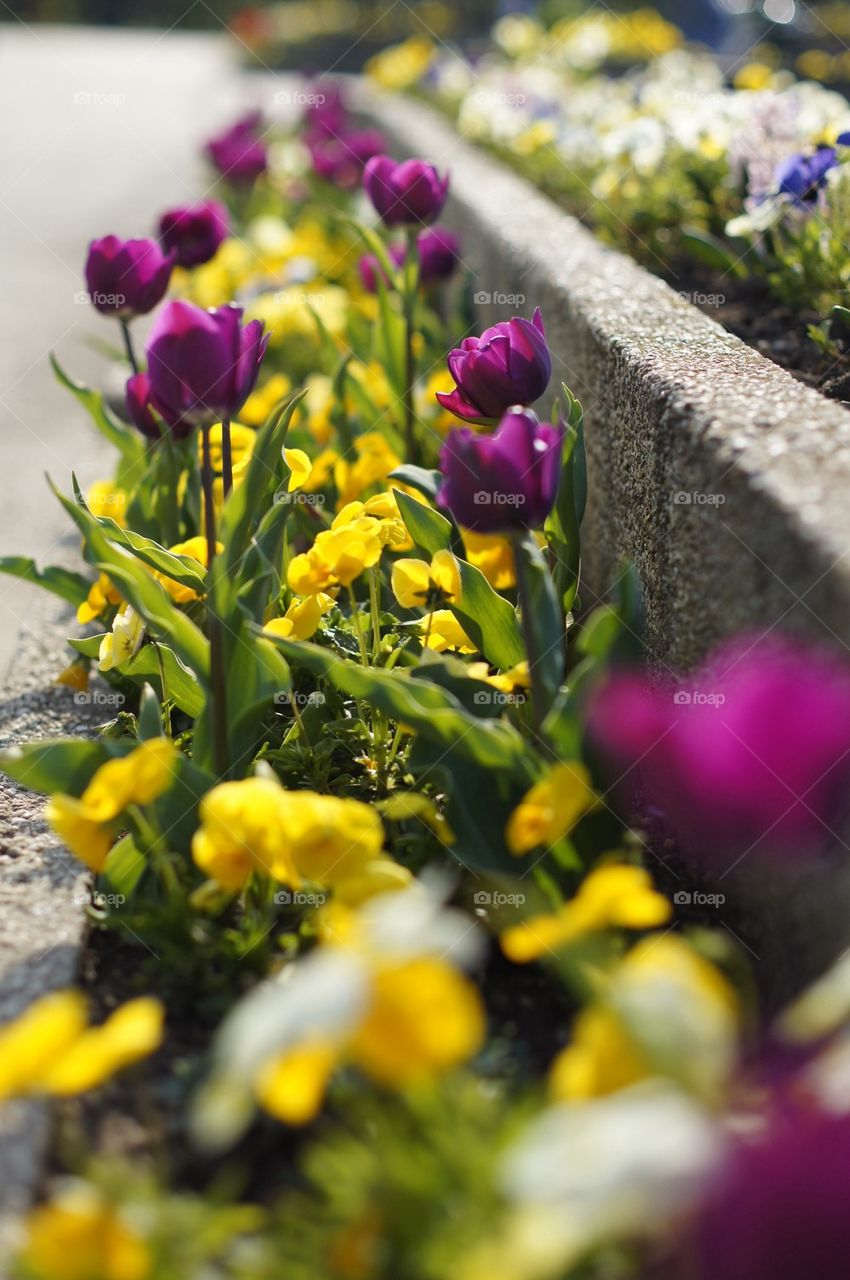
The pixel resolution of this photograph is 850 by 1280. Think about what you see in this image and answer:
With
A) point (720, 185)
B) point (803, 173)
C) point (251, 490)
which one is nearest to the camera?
point (251, 490)

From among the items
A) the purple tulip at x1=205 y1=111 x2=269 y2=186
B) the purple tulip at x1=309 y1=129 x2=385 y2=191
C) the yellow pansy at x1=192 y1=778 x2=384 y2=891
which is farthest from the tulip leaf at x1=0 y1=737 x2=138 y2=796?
the purple tulip at x1=205 y1=111 x2=269 y2=186

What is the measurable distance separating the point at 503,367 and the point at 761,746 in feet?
2.71

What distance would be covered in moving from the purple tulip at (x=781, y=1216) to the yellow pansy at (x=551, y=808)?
41 cm

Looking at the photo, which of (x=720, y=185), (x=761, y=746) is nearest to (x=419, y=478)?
(x=761, y=746)

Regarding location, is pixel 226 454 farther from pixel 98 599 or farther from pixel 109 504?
pixel 109 504

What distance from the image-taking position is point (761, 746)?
1.20 m

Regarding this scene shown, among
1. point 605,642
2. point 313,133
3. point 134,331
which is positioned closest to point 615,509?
point 605,642

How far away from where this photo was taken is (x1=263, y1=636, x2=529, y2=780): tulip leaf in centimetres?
155

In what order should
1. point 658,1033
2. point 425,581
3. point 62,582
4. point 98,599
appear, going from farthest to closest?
point 62,582 < point 98,599 < point 425,581 < point 658,1033

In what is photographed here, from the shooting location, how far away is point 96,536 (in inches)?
67.6

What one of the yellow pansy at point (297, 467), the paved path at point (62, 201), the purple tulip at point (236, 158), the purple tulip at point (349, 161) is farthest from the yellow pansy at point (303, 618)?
the purple tulip at point (236, 158)

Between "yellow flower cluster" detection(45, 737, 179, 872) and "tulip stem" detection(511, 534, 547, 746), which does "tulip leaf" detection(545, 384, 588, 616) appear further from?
"yellow flower cluster" detection(45, 737, 179, 872)

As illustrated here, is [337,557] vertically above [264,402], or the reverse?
[337,557]

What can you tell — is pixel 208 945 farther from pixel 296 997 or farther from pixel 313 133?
pixel 313 133
